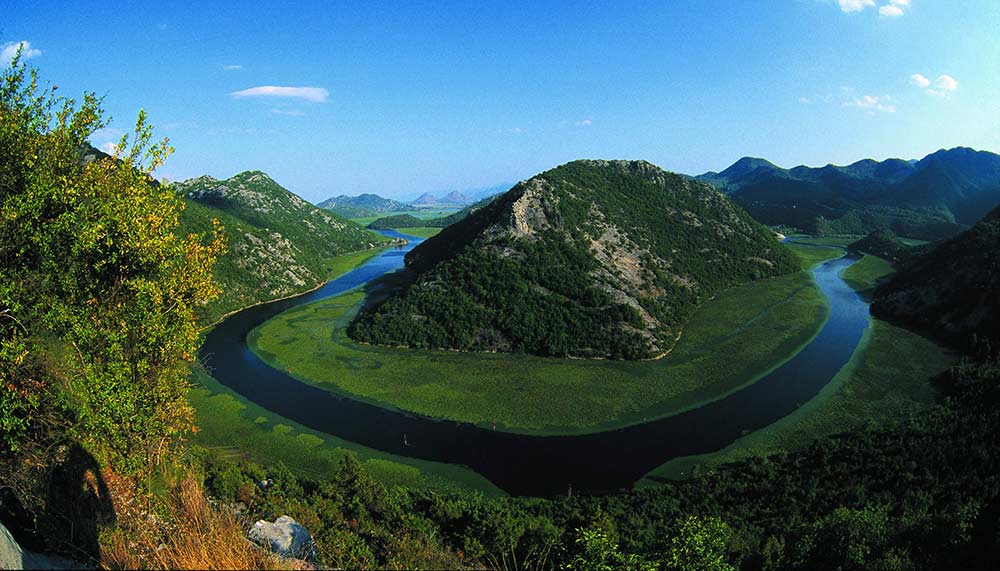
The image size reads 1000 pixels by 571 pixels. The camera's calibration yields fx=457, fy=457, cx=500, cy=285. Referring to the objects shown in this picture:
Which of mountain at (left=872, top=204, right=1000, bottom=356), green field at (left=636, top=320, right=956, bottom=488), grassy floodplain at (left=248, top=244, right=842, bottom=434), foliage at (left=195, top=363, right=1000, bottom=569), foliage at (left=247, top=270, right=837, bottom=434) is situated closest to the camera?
→ foliage at (left=195, top=363, right=1000, bottom=569)

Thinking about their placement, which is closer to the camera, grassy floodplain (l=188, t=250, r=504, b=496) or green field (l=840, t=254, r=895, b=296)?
grassy floodplain (l=188, t=250, r=504, b=496)

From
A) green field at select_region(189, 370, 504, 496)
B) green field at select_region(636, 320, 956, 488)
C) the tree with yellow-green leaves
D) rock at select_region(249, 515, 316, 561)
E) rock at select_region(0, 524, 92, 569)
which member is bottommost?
green field at select_region(189, 370, 504, 496)

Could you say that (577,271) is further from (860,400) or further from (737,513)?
(737,513)

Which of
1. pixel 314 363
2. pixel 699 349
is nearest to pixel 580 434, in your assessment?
pixel 699 349

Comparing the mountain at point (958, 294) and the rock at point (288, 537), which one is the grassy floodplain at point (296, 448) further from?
the mountain at point (958, 294)

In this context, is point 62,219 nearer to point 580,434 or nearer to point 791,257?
point 580,434

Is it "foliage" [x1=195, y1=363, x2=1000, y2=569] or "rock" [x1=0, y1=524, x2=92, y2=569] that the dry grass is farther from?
"foliage" [x1=195, y1=363, x2=1000, y2=569]

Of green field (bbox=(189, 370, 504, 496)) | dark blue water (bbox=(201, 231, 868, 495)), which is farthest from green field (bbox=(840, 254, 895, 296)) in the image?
green field (bbox=(189, 370, 504, 496))
